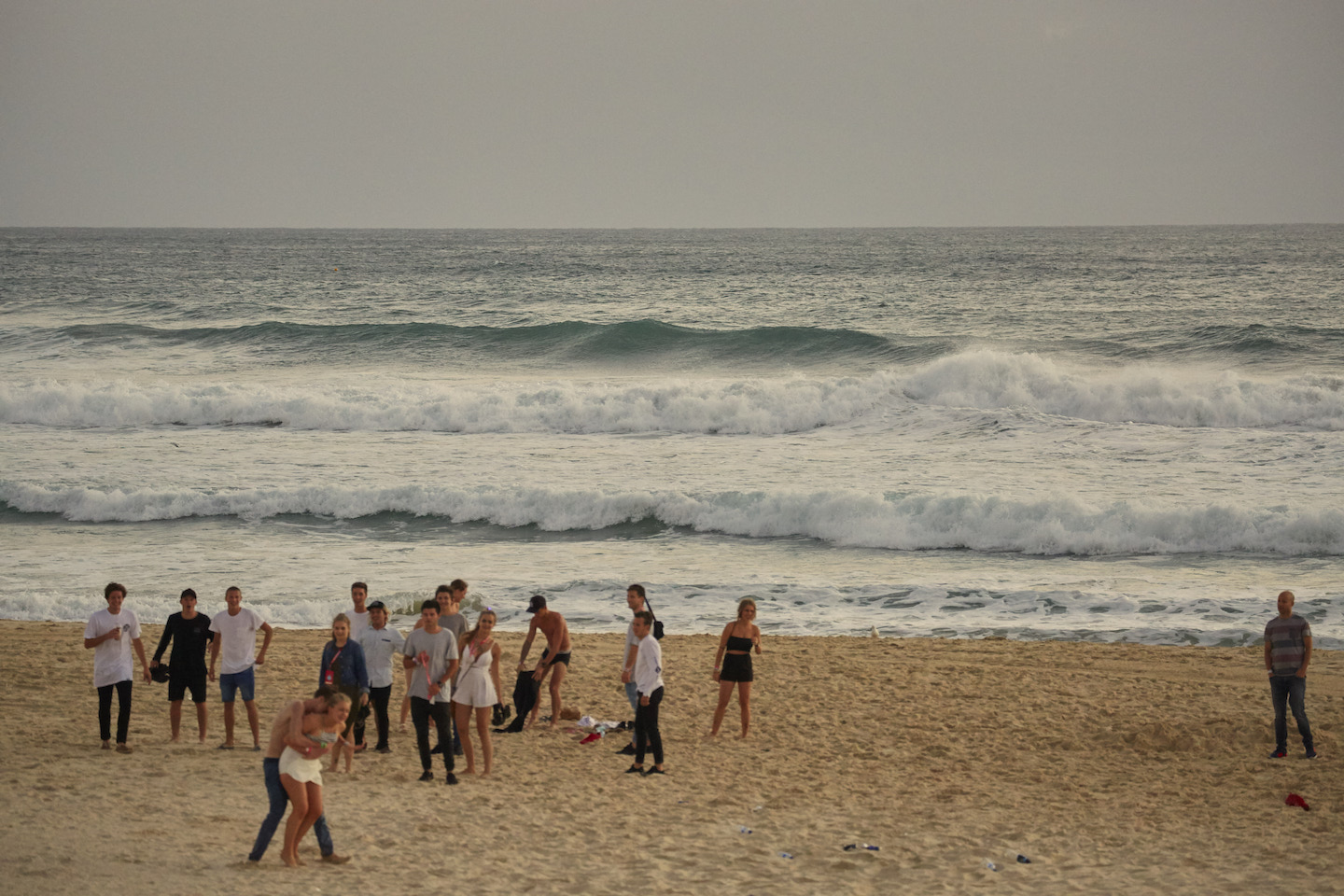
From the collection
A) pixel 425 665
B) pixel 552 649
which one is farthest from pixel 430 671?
pixel 552 649

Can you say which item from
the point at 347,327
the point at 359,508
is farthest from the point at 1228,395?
the point at 347,327

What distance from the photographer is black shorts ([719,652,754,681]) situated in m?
9.52

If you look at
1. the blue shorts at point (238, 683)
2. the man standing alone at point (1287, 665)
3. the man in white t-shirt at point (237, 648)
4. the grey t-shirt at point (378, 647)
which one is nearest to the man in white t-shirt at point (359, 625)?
the grey t-shirt at point (378, 647)

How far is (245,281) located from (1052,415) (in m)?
44.9

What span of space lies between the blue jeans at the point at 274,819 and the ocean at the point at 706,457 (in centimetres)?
649

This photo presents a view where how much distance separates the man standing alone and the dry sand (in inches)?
10.9

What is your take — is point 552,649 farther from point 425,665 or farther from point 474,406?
point 474,406

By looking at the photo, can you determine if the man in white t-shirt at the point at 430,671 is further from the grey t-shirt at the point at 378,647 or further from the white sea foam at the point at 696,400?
the white sea foam at the point at 696,400

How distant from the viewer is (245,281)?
5653cm

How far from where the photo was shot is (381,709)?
911cm

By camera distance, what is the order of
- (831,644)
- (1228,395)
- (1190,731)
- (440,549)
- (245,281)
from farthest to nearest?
(245,281) → (1228,395) → (440,549) → (831,644) → (1190,731)

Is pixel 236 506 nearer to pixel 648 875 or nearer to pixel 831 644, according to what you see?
pixel 831 644

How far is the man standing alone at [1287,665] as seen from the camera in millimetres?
8789

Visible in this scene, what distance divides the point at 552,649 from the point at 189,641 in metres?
2.97
